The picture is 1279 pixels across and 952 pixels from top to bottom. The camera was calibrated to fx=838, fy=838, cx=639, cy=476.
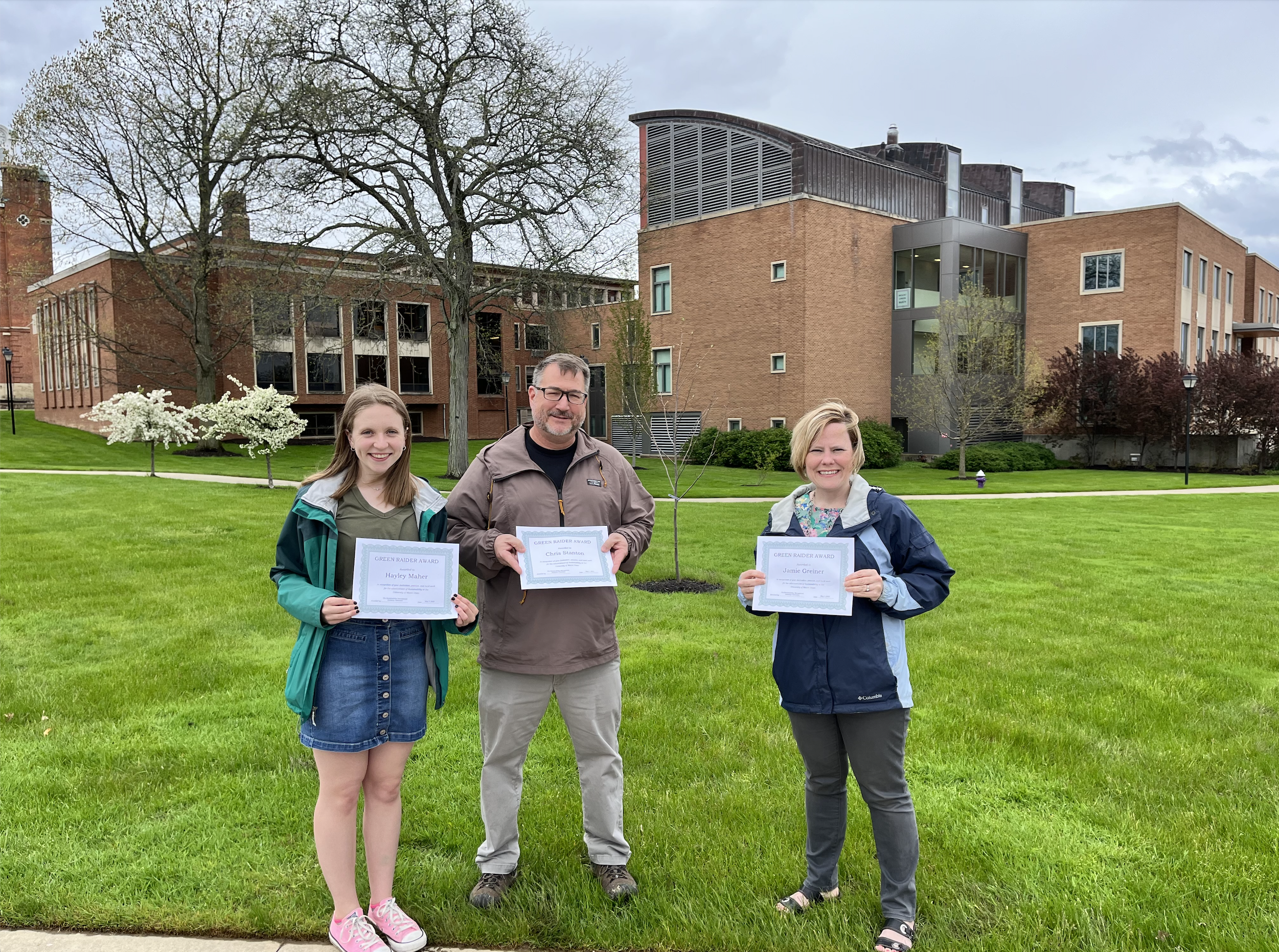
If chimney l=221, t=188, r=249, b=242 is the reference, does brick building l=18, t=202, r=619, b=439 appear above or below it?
below

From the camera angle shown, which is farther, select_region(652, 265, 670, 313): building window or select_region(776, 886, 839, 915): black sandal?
select_region(652, 265, 670, 313): building window

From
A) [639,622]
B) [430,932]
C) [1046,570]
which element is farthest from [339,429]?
[1046,570]

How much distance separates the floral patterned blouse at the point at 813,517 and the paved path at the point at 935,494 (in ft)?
49.7

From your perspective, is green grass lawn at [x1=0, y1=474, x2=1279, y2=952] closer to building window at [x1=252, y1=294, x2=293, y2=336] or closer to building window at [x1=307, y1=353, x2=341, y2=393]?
building window at [x1=252, y1=294, x2=293, y2=336]

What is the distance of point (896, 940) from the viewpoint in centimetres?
302

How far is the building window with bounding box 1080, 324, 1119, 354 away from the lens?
114 feet

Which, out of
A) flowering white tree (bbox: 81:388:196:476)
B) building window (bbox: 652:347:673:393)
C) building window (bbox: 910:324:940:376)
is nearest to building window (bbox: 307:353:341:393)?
building window (bbox: 652:347:673:393)

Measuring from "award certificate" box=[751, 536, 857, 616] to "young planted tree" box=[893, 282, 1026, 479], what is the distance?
90.1 ft

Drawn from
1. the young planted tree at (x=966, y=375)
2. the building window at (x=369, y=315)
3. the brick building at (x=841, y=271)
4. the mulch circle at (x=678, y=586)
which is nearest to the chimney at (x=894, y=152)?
the brick building at (x=841, y=271)

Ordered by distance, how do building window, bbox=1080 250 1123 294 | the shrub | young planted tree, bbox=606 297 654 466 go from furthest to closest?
building window, bbox=1080 250 1123 294 → the shrub → young planted tree, bbox=606 297 654 466

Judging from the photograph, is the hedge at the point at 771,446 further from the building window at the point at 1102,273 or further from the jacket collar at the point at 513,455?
the jacket collar at the point at 513,455

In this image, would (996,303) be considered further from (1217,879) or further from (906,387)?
(1217,879)

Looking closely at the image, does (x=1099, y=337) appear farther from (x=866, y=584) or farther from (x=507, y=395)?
(x=866, y=584)

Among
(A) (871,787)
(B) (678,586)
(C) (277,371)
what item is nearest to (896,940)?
(A) (871,787)
